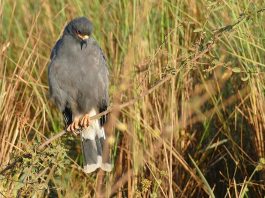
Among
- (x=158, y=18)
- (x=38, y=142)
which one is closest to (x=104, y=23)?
(x=158, y=18)

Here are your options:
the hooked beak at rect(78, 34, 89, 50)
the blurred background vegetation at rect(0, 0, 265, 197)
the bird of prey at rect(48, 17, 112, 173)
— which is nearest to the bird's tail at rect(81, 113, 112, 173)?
the bird of prey at rect(48, 17, 112, 173)

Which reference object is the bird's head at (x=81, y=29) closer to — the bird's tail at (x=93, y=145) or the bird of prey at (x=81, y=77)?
the bird of prey at (x=81, y=77)

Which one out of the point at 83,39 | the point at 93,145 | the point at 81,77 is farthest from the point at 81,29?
the point at 93,145

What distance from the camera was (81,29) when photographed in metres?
4.87

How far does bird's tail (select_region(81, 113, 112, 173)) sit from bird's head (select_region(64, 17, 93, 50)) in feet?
1.80

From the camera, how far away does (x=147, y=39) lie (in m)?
5.06

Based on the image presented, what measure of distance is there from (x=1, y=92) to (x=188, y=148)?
1.27 metres

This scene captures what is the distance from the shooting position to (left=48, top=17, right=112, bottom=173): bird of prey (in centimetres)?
494

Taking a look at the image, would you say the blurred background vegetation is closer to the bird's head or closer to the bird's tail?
the bird's tail

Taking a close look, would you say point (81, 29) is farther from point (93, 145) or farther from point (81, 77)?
point (93, 145)

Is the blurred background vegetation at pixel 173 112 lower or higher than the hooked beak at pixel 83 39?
lower

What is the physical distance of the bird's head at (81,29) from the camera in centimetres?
486

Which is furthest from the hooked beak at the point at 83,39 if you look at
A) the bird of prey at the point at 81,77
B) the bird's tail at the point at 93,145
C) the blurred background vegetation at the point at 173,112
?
the bird's tail at the point at 93,145

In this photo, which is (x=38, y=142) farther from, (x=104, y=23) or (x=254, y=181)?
(x=104, y=23)
